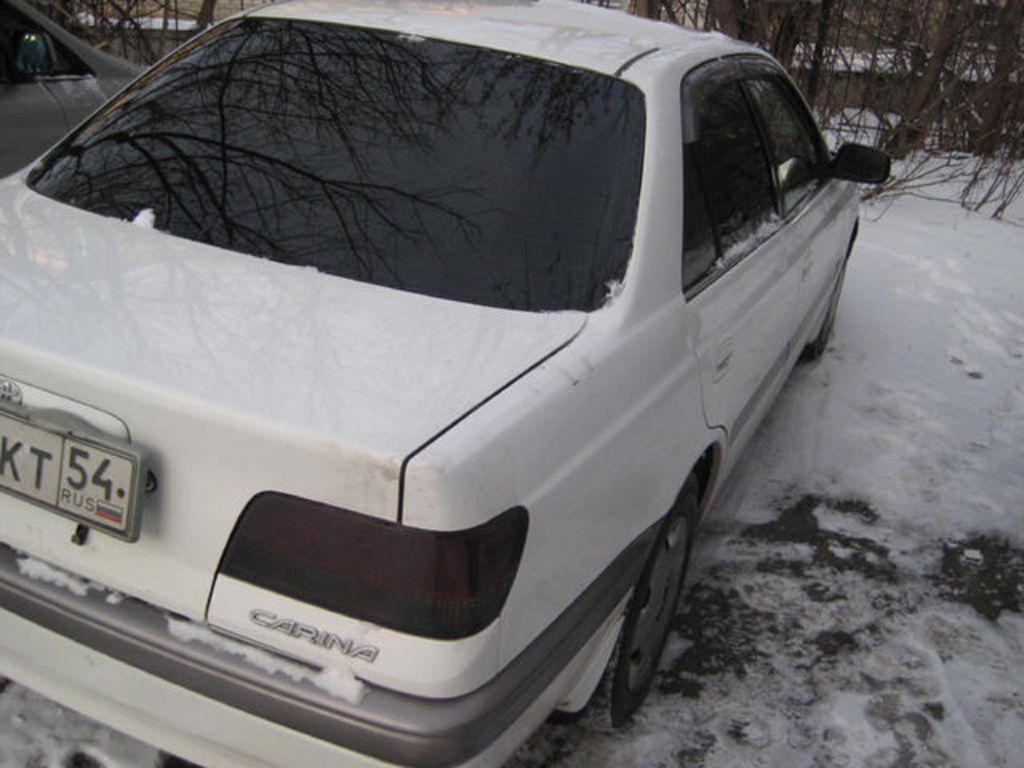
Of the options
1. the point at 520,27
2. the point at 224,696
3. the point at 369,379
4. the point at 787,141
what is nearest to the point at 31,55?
the point at 520,27

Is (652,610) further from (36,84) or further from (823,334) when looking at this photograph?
(36,84)

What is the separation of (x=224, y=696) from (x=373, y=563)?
344 mm

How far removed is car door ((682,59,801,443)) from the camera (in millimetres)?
2402

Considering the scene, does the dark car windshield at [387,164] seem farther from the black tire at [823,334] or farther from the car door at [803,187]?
the black tire at [823,334]

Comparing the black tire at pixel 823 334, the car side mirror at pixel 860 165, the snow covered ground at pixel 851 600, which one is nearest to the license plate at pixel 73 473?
the snow covered ground at pixel 851 600

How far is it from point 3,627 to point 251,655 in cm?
53

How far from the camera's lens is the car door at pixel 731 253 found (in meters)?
2.40

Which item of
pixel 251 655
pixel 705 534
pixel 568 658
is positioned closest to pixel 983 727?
pixel 705 534

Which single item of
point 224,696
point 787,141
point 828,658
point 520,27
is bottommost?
point 828,658

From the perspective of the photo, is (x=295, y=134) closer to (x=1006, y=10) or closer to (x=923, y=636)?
(x=923, y=636)

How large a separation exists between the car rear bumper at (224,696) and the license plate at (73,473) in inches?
6.4

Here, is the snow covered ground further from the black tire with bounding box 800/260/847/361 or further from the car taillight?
the car taillight

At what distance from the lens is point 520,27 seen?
102 inches

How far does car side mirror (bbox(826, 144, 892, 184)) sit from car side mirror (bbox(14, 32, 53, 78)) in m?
3.44
